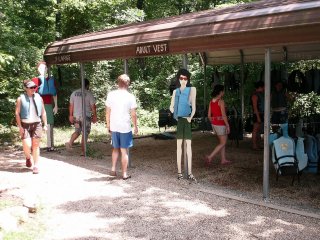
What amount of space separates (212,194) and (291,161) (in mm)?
1372

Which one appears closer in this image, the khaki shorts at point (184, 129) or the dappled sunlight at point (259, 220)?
the dappled sunlight at point (259, 220)

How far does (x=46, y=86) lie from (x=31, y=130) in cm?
276

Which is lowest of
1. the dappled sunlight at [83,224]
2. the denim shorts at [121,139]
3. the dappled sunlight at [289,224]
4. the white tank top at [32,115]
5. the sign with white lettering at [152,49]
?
the dappled sunlight at [289,224]

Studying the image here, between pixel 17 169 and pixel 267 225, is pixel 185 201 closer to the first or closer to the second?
pixel 267 225

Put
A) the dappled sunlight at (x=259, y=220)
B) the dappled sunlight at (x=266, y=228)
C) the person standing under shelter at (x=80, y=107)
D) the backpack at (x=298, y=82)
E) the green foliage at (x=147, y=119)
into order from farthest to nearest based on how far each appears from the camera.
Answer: the green foliage at (x=147, y=119) < the backpack at (x=298, y=82) < the person standing under shelter at (x=80, y=107) < the dappled sunlight at (x=259, y=220) < the dappled sunlight at (x=266, y=228)

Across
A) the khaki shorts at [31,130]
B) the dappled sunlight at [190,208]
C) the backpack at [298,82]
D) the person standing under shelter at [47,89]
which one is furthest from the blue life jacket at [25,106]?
the backpack at [298,82]

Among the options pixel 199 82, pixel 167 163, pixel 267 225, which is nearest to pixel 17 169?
pixel 167 163

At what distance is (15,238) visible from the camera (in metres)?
4.61

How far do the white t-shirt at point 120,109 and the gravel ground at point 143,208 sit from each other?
3.26 ft

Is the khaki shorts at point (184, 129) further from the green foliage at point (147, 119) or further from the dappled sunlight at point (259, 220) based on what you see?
the green foliage at point (147, 119)

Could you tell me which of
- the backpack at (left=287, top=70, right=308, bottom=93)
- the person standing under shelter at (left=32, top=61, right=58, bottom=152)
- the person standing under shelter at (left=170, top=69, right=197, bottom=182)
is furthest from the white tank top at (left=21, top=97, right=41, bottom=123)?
Answer: the backpack at (left=287, top=70, right=308, bottom=93)

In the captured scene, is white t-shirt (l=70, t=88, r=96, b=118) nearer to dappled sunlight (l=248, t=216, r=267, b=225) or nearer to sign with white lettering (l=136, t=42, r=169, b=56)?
sign with white lettering (l=136, t=42, r=169, b=56)

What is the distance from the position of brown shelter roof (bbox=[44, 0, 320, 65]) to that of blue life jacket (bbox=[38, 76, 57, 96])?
0.64 m

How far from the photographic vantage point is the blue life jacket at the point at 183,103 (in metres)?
7.32
